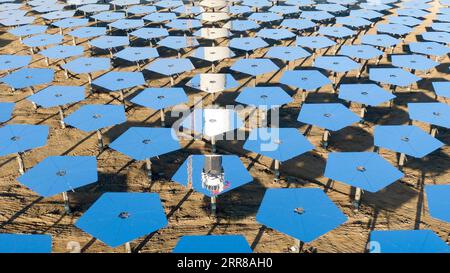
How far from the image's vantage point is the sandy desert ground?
13578mm

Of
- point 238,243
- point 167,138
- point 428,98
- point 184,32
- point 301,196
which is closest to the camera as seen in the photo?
point 238,243

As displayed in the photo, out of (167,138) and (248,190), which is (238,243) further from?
(167,138)

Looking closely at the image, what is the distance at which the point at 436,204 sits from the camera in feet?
39.8

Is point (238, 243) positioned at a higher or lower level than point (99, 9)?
lower

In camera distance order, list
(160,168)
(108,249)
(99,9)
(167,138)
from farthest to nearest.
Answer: (99,9), (160,168), (167,138), (108,249)

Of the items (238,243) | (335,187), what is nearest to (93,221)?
(238,243)

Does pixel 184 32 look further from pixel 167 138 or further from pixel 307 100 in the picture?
pixel 167 138

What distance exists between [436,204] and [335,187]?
423 centimetres

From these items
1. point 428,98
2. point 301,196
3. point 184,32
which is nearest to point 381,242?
point 301,196

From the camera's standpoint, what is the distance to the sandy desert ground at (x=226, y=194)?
1358 cm

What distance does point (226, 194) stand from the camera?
15.4m

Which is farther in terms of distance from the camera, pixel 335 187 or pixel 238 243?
pixel 335 187

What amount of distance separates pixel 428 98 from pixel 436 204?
12.3 m

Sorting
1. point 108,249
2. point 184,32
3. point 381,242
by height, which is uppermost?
point 184,32
